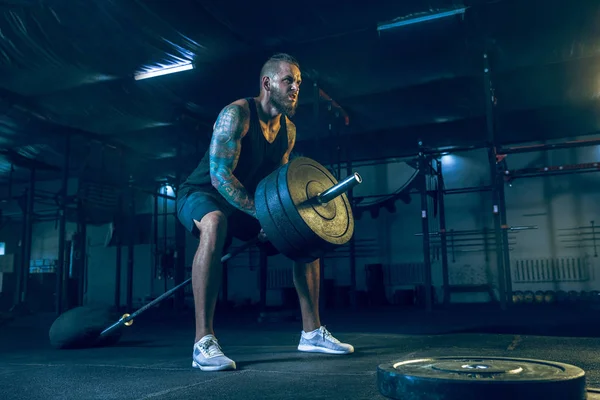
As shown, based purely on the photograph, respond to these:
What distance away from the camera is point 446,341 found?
2393mm

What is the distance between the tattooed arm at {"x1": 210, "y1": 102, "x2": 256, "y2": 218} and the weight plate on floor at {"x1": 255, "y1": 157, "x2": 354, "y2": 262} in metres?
0.12

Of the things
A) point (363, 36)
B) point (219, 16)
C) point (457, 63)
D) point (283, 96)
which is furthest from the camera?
point (457, 63)

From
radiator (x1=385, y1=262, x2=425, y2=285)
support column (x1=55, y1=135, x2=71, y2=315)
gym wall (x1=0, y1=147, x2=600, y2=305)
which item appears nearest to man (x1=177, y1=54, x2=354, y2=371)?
support column (x1=55, y1=135, x2=71, y2=315)

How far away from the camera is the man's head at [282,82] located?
2.14 meters

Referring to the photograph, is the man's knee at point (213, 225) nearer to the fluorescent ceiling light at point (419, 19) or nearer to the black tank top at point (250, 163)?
the black tank top at point (250, 163)

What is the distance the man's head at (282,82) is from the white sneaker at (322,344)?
959 millimetres

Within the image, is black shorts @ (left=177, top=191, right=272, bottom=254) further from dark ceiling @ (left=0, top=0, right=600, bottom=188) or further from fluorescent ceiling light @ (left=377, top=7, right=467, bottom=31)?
fluorescent ceiling light @ (left=377, top=7, right=467, bottom=31)

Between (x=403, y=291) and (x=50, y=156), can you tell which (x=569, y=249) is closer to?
(x=403, y=291)

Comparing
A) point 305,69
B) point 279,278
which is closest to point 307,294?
point 305,69

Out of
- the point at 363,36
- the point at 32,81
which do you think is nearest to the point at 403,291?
the point at 363,36

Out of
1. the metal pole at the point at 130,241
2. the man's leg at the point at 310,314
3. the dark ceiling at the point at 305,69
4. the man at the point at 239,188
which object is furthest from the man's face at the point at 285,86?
the metal pole at the point at 130,241

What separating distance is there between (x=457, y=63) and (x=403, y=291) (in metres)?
3.25

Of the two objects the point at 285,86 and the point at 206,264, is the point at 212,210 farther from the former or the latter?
the point at 285,86

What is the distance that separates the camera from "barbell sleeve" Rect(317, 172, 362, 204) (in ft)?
6.03
